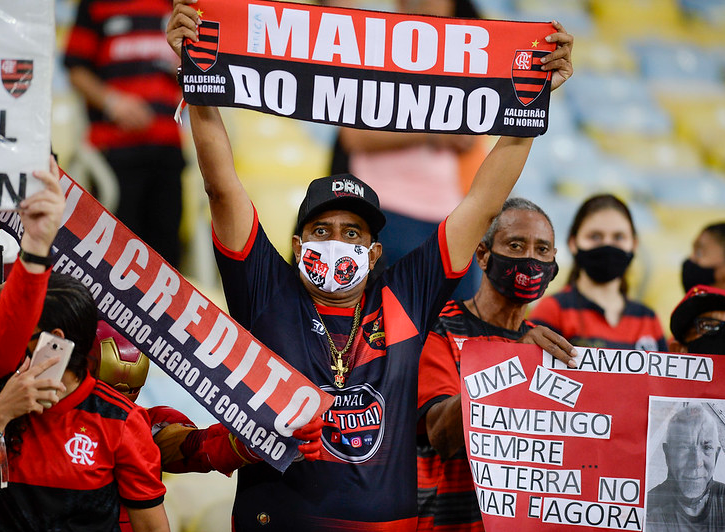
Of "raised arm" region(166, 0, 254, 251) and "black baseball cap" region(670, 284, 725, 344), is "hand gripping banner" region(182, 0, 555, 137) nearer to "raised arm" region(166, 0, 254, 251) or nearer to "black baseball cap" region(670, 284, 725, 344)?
"raised arm" region(166, 0, 254, 251)

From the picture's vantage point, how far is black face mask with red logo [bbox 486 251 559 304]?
2.97 metres

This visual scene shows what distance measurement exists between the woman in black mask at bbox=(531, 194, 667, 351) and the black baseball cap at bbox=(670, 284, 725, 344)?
1008 millimetres

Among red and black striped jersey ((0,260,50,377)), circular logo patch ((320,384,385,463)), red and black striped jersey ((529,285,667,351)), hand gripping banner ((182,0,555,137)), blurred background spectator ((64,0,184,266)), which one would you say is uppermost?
blurred background spectator ((64,0,184,266))

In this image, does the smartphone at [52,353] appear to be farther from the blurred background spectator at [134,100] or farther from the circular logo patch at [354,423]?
the blurred background spectator at [134,100]

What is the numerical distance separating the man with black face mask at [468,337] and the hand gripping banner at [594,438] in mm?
93

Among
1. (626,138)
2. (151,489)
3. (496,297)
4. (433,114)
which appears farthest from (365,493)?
(626,138)

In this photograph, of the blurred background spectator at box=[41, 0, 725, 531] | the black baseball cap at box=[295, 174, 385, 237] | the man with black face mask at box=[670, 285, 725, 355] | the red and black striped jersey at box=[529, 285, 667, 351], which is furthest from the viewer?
the blurred background spectator at box=[41, 0, 725, 531]

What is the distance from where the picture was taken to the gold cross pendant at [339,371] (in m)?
2.52

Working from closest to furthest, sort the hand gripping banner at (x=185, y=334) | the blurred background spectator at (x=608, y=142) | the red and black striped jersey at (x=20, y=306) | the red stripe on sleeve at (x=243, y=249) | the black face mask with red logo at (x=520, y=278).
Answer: the red and black striped jersey at (x=20, y=306)
the hand gripping banner at (x=185, y=334)
the red stripe on sleeve at (x=243, y=249)
the black face mask with red logo at (x=520, y=278)
the blurred background spectator at (x=608, y=142)

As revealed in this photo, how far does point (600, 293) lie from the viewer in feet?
14.8

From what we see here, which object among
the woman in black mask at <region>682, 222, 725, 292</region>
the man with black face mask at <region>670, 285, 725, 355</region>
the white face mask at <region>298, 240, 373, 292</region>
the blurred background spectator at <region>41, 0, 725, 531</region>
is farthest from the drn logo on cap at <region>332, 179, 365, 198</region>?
the woman in black mask at <region>682, 222, 725, 292</region>

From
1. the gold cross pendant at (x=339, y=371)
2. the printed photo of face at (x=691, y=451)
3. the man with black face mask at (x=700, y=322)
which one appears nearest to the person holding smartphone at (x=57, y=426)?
the gold cross pendant at (x=339, y=371)

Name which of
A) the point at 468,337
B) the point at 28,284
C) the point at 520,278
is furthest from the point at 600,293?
the point at 28,284

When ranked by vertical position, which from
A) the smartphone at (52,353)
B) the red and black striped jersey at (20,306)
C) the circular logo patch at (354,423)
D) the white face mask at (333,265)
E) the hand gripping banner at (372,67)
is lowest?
the circular logo patch at (354,423)
